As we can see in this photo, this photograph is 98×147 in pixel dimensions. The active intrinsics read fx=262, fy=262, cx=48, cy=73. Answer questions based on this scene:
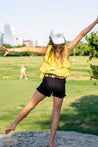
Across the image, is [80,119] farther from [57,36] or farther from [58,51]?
[57,36]

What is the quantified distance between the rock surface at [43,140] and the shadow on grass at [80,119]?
2040 millimetres

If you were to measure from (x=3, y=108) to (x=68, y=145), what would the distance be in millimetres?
7204

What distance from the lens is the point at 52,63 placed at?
4.26 metres

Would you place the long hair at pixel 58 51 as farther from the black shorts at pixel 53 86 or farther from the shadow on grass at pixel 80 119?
the shadow on grass at pixel 80 119

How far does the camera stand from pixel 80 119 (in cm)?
932

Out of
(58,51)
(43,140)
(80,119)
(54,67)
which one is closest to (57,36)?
(58,51)

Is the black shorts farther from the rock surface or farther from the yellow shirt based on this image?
the rock surface

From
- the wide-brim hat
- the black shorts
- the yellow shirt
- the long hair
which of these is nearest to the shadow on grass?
the black shorts

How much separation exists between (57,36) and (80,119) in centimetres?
566

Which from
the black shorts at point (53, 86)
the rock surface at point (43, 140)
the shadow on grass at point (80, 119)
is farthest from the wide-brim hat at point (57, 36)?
the shadow on grass at point (80, 119)

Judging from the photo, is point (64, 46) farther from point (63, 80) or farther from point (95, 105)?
point (95, 105)

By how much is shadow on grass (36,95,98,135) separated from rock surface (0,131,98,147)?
2.04 m

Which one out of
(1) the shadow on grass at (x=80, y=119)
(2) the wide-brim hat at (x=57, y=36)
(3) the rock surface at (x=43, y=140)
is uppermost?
(2) the wide-brim hat at (x=57, y=36)

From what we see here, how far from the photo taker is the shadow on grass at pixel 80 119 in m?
8.02
